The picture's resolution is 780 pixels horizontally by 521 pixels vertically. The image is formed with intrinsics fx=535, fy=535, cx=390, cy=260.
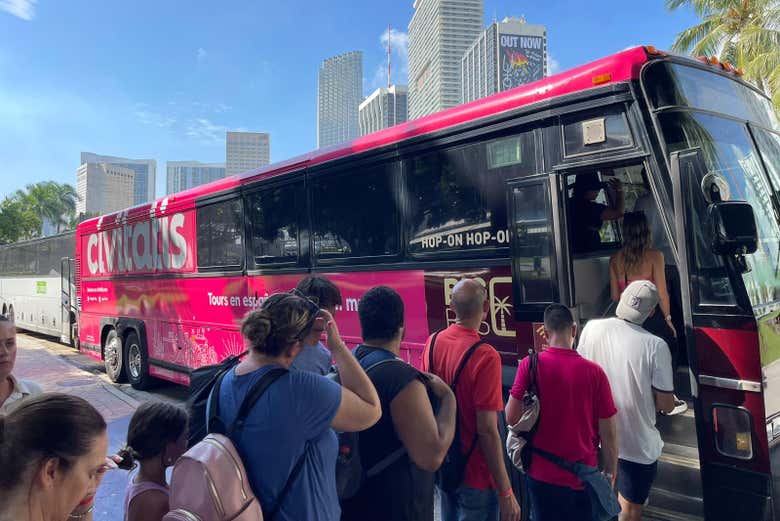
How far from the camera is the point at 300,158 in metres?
5.91

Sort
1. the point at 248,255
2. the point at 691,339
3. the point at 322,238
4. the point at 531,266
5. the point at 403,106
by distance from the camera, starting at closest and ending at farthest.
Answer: the point at 691,339, the point at 531,266, the point at 322,238, the point at 248,255, the point at 403,106

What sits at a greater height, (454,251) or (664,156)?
(664,156)

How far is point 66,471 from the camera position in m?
1.32

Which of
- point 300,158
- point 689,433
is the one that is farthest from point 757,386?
point 300,158

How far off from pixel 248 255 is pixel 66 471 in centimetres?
545

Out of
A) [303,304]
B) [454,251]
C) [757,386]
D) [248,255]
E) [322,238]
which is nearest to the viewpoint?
[303,304]

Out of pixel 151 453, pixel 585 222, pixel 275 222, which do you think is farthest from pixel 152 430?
pixel 275 222

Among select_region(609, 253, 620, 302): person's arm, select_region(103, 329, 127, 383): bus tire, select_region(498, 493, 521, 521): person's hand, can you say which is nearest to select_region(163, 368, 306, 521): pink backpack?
select_region(498, 493, 521, 521): person's hand

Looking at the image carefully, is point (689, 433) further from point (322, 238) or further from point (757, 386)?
point (322, 238)

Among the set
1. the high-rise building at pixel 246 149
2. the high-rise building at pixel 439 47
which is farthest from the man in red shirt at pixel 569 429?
the high-rise building at pixel 246 149

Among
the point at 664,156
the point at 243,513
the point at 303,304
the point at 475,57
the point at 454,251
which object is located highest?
the point at 475,57

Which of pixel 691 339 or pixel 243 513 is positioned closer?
pixel 243 513

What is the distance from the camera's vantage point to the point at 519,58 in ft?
393

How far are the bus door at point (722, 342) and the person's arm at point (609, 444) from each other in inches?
26.9
